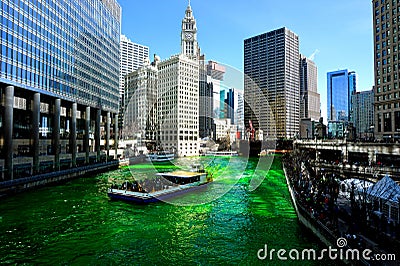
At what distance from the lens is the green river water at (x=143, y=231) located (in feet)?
72.0

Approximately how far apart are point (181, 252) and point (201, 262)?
8.00ft

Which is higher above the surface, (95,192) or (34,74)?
(34,74)

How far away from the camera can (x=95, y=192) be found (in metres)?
47.4

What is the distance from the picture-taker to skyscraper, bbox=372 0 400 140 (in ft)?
274

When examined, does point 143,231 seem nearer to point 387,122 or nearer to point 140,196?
point 140,196

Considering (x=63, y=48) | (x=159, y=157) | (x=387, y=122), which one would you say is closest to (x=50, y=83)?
(x=63, y=48)

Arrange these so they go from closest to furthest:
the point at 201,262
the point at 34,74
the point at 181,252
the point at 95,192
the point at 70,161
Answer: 1. the point at 201,262
2. the point at 181,252
3. the point at 95,192
4. the point at 34,74
5. the point at 70,161

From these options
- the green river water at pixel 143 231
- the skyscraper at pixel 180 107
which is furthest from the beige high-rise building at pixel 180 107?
the green river water at pixel 143 231

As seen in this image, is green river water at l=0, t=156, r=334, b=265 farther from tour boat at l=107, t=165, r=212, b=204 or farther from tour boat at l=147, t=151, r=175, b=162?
tour boat at l=147, t=151, r=175, b=162

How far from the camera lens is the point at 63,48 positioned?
69188 millimetres

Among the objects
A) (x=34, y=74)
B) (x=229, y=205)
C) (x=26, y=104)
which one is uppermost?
(x=34, y=74)

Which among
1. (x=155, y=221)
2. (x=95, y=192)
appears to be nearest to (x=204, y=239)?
(x=155, y=221)

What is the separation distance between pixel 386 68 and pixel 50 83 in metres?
91.1

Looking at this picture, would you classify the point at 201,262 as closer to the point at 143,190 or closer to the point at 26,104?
the point at 143,190
